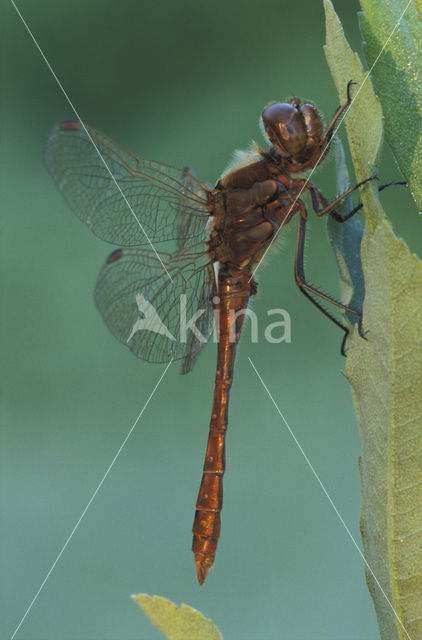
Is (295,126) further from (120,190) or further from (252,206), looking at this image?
(120,190)

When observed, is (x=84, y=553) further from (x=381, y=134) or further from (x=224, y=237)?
(x=381, y=134)

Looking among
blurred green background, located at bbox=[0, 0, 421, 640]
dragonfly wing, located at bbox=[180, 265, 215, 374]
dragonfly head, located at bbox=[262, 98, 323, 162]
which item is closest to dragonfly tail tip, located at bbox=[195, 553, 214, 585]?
dragonfly wing, located at bbox=[180, 265, 215, 374]

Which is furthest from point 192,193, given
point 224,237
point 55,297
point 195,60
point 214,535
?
point 195,60

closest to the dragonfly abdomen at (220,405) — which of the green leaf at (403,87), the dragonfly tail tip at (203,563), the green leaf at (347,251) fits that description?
the dragonfly tail tip at (203,563)

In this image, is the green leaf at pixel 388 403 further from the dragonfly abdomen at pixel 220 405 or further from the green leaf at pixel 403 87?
the dragonfly abdomen at pixel 220 405

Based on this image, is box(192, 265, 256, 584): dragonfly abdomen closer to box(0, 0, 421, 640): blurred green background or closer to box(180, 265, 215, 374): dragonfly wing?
box(180, 265, 215, 374): dragonfly wing

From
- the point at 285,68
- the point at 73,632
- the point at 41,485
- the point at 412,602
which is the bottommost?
the point at 73,632
